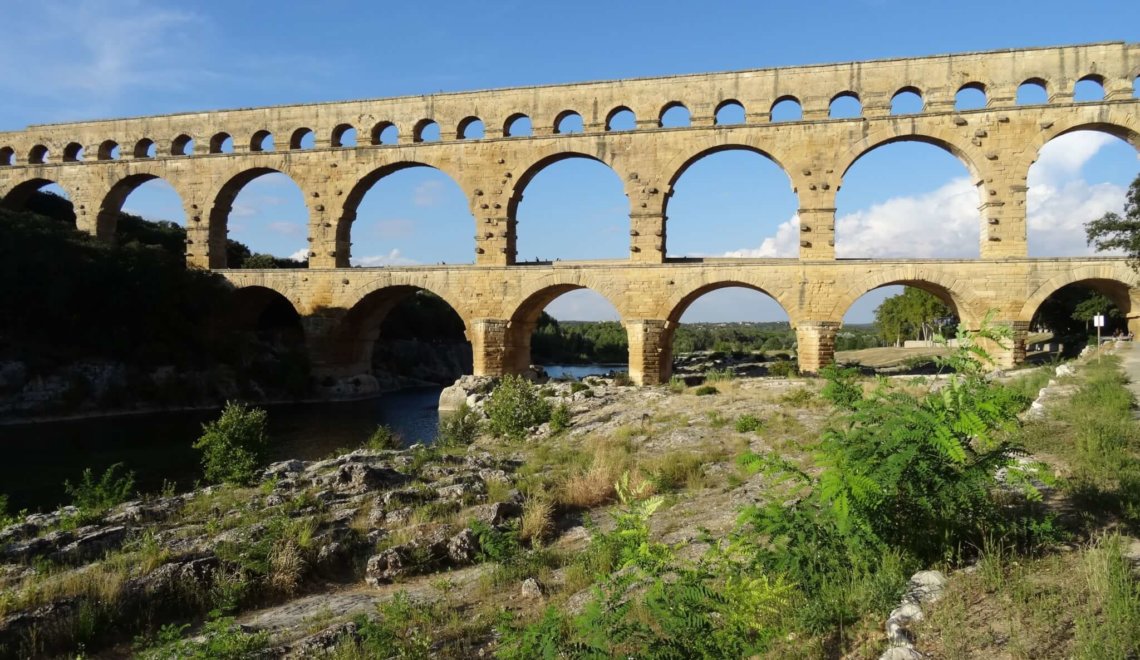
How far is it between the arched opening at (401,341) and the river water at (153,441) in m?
2.56

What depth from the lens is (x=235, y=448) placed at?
10289 millimetres

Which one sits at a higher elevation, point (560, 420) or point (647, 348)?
point (647, 348)

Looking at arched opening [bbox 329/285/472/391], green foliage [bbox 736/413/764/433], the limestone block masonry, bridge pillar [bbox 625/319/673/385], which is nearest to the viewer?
green foliage [bbox 736/413/764/433]

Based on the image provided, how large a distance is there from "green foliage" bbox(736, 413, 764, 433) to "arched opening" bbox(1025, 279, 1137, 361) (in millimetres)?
13542

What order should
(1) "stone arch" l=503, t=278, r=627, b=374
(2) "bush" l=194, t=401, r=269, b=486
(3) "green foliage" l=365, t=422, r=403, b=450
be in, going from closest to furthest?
(2) "bush" l=194, t=401, r=269, b=486, (3) "green foliage" l=365, t=422, r=403, b=450, (1) "stone arch" l=503, t=278, r=627, b=374

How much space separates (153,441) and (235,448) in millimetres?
7639

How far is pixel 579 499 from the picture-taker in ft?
24.2

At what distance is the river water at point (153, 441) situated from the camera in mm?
11859

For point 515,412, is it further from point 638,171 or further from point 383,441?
point 638,171

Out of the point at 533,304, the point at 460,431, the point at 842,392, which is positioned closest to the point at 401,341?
the point at 533,304

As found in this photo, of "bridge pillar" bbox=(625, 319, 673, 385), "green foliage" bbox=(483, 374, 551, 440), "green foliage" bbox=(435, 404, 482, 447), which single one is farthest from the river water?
"bridge pillar" bbox=(625, 319, 673, 385)

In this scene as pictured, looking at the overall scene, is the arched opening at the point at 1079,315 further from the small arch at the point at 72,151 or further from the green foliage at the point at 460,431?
the small arch at the point at 72,151

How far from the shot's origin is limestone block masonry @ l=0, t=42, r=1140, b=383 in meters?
18.6

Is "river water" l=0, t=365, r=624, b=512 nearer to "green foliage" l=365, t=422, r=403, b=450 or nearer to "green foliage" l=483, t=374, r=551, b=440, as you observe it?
"green foliage" l=365, t=422, r=403, b=450
